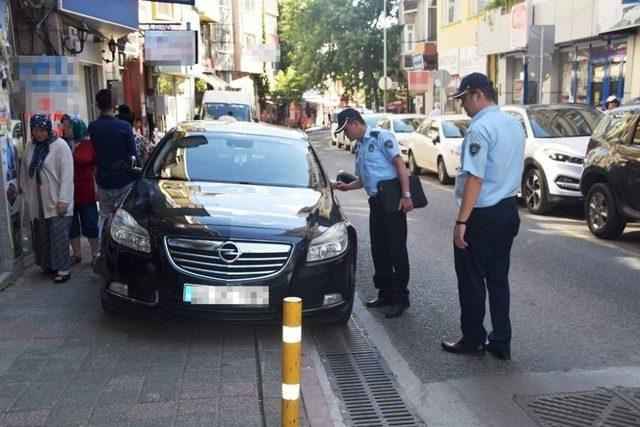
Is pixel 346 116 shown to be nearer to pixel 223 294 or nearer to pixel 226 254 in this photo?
pixel 226 254

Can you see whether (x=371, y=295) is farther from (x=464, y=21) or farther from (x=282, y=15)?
(x=282, y=15)

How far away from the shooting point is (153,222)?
5.01 metres

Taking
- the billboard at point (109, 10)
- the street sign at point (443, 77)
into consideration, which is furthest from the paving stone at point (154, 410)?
the street sign at point (443, 77)

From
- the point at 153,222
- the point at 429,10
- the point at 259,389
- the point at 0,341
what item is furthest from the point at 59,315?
the point at 429,10

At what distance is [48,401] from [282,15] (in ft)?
213

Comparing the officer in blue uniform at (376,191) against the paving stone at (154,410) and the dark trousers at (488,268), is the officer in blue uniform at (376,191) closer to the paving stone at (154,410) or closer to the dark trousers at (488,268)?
the dark trousers at (488,268)

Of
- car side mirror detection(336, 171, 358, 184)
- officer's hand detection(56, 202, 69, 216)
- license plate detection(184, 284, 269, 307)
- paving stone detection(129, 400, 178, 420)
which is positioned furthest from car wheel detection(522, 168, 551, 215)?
paving stone detection(129, 400, 178, 420)

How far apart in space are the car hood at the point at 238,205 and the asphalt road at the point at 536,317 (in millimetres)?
1155

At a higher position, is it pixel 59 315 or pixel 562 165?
pixel 562 165

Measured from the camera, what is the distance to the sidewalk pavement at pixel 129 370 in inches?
153

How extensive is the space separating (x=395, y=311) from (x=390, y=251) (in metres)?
0.55

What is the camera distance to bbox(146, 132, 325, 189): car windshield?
6129mm

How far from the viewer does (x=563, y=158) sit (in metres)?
10.8

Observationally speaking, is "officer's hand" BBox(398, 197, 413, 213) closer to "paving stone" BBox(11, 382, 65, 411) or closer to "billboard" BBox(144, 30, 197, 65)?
"paving stone" BBox(11, 382, 65, 411)
